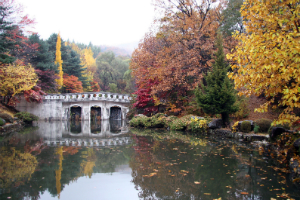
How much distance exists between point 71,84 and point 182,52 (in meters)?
22.3

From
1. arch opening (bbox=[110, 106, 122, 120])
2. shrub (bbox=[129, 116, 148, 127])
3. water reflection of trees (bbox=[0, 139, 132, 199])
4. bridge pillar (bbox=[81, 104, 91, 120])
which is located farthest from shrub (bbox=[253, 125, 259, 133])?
arch opening (bbox=[110, 106, 122, 120])

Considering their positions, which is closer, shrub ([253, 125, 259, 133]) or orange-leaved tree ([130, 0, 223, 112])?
shrub ([253, 125, 259, 133])

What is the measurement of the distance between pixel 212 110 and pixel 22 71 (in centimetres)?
1737

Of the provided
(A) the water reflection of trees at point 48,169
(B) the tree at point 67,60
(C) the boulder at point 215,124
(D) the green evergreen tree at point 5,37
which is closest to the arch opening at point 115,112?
(B) the tree at point 67,60

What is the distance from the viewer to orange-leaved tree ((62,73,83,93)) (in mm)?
32056

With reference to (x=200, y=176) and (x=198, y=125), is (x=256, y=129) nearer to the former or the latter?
(x=198, y=125)

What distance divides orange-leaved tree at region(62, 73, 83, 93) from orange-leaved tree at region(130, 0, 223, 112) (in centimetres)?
Result: 1715

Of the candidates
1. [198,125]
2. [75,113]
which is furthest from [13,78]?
[198,125]

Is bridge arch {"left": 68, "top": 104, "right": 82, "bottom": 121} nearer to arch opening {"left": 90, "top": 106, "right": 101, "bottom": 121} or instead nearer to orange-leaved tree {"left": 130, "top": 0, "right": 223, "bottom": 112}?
arch opening {"left": 90, "top": 106, "right": 101, "bottom": 121}

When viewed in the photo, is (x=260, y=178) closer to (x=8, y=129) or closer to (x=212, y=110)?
(x=212, y=110)

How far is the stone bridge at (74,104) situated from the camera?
2564 centimetres

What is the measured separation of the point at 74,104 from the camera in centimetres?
2680

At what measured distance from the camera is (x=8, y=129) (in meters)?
13.7

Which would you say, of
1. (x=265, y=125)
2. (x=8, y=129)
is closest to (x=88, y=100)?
(x=8, y=129)
